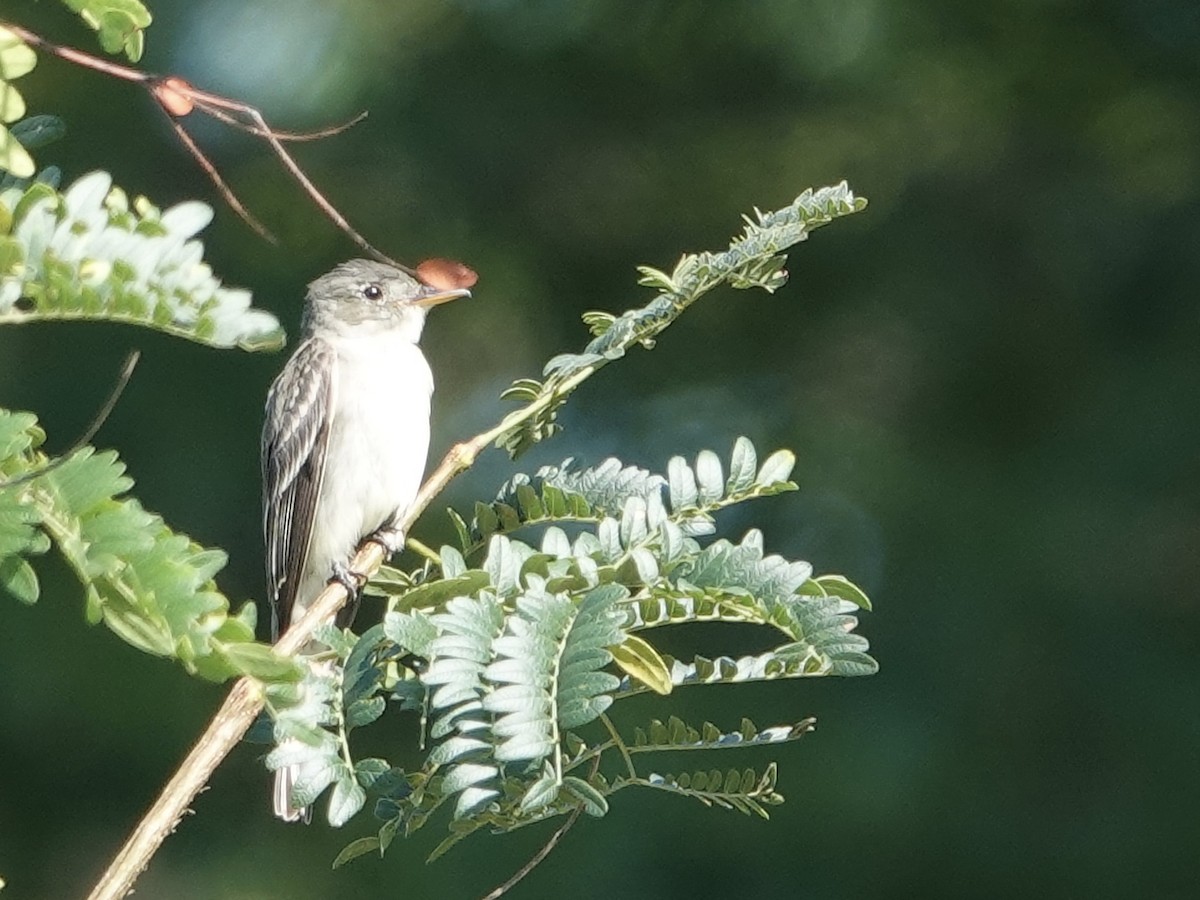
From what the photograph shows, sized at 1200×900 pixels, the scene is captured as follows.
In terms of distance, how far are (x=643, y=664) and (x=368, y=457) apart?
2.56m

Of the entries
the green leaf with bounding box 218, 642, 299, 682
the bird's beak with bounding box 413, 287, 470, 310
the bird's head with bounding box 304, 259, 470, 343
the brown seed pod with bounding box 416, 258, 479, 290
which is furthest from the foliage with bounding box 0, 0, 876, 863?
the bird's head with bounding box 304, 259, 470, 343

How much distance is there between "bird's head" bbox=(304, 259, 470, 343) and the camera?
458cm

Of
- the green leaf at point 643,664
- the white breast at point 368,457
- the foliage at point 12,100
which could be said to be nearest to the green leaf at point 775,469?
the green leaf at point 643,664

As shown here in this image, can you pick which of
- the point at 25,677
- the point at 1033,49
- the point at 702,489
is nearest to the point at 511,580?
the point at 702,489

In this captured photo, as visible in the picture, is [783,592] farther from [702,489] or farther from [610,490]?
[610,490]

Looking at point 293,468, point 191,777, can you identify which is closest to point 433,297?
point 293,468

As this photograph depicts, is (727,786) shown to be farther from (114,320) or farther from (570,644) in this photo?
(114,320)

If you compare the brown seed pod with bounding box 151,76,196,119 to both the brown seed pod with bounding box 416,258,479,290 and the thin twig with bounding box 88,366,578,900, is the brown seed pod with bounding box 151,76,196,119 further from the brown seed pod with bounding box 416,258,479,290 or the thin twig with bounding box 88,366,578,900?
the brown seed pod with bounding box 416,258,479,290

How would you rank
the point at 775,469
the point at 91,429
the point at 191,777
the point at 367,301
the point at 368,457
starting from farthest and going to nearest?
the point at 367,301 < the point at 368,457 < the point at 775,469 < the point at 191,777 < the point at 91,429

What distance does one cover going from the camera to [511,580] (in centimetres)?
156

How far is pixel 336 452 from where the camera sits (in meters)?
4.18

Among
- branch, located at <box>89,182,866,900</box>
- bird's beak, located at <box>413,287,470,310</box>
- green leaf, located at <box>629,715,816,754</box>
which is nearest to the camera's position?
branch, located at <box>89,182,866,900</box>

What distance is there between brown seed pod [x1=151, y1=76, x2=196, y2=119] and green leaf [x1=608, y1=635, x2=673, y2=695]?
55 cm

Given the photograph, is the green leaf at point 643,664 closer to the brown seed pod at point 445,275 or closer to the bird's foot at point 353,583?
the bird's foot at point 353,583
